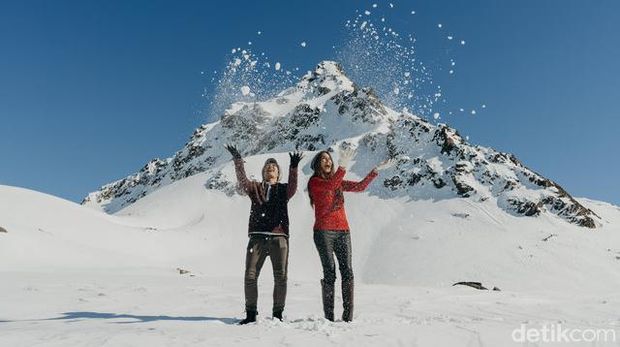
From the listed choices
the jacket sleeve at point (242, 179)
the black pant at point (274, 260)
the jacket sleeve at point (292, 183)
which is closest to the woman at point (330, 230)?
the jacket sleeve at point (292, 183)

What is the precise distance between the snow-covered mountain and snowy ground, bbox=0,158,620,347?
129 inches

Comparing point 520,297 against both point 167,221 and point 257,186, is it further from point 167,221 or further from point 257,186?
point 167,221

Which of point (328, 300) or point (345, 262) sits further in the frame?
point (345, 262)

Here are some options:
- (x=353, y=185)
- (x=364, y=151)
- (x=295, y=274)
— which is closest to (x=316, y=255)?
(x=295, y=274)

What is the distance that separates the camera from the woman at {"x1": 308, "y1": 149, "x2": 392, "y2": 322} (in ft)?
22.8

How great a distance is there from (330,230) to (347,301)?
3.14 feet

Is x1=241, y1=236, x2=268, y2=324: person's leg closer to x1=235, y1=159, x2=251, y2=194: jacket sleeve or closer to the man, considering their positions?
the man

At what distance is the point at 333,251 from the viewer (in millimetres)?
7098

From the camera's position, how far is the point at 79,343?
16.3 feet

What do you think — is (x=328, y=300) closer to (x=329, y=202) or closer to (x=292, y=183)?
(x=329, y=202)

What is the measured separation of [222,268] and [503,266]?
92.4ft

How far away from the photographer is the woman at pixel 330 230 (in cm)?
695

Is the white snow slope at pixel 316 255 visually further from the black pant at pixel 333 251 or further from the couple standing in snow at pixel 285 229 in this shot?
the black pant at pixel 333 251

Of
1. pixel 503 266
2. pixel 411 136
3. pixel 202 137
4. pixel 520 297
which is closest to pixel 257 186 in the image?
pixel 520 297
